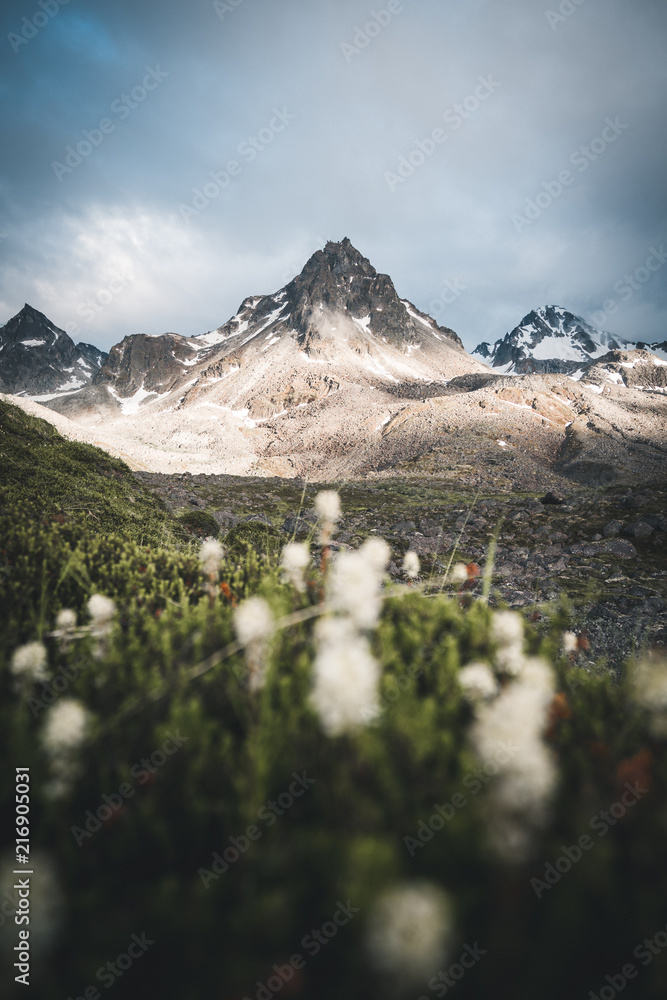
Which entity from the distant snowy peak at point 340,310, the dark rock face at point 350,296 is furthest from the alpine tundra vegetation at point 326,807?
the dark rock face at point 350,296

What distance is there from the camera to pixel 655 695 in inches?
80.4

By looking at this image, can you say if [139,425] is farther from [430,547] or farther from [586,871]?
[586,871]

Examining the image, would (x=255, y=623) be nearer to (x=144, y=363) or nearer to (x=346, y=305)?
(x=346, y=305)

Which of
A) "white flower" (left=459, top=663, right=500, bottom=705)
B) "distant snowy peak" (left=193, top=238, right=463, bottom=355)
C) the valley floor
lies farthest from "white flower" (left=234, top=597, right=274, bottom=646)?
"distant snowy peak" (left=193, top=238, right=463, bottom=355)

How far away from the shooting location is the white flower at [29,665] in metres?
2.27

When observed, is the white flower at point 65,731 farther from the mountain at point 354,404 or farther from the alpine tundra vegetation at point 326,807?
the mountain at point 354,404

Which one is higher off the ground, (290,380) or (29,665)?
(290,380)

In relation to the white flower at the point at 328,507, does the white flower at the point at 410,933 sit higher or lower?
lower

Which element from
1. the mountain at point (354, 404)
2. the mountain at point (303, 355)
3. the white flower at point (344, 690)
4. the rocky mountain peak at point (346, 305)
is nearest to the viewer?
the white flower at point (344, 690)

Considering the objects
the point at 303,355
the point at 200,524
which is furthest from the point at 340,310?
the point at 200,524

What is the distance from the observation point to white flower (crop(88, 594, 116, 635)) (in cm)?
281

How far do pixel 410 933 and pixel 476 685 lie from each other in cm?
125

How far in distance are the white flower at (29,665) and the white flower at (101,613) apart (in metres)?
0.43

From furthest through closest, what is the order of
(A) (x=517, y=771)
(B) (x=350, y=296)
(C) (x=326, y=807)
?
(B) (x=350, y=296), (C) (x=326, y=807), (A) (x=517, y=771)
